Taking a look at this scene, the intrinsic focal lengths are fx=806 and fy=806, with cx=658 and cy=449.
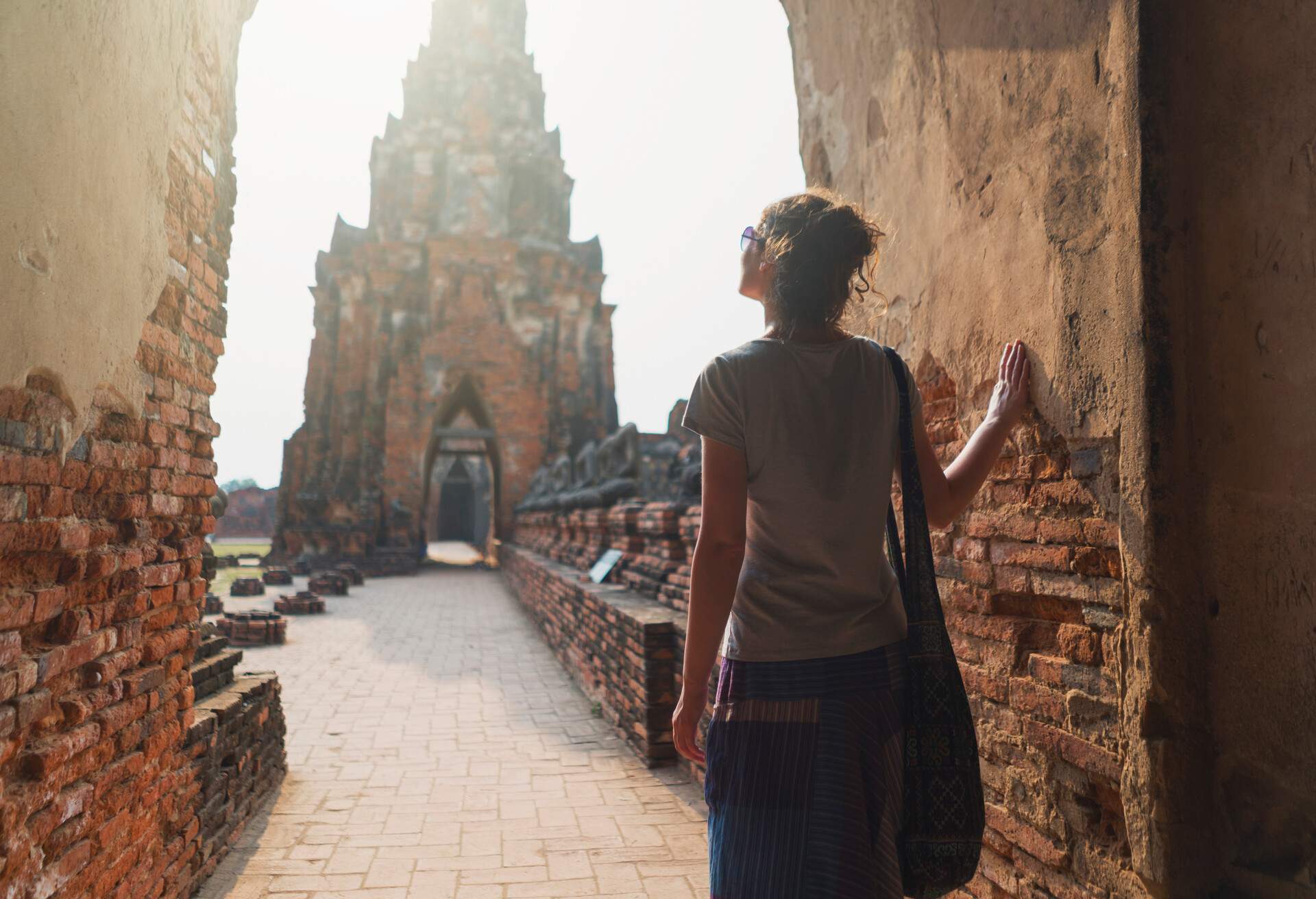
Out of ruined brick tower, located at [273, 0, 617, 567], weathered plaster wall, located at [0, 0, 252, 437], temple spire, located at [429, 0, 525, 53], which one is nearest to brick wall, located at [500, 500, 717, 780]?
weathered plaster wall, located at [0, 0, 252, 437]

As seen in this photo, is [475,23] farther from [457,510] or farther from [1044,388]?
[1044,388]

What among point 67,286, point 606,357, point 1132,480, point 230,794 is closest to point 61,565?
point 67,286

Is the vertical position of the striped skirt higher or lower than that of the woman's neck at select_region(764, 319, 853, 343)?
lower

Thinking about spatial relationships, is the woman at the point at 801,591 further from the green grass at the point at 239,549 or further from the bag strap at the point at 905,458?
the green grass at the point at 239,549

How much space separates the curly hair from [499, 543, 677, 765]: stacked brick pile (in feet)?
10.5

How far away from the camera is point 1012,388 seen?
224 centimetres

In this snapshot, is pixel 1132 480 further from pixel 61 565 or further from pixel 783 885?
pixel 61 565

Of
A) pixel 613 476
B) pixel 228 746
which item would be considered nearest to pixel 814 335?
pixel 228 746

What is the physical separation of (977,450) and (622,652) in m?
3.64

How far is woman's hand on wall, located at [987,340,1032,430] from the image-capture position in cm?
219

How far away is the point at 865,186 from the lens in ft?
10.8

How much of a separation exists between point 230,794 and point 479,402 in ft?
64.3

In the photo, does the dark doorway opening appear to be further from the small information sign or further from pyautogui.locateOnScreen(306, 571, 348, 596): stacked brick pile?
the small information sign

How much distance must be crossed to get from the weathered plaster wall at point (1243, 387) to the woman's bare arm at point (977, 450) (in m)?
0.39
